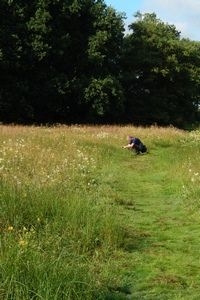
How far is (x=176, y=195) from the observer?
1240 centimetres

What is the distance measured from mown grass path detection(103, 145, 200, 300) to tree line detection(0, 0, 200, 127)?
25081 mm

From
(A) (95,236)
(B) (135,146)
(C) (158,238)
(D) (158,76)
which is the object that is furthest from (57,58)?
(A) (95,236)

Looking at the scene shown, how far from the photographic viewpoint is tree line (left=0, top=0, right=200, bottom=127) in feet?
130

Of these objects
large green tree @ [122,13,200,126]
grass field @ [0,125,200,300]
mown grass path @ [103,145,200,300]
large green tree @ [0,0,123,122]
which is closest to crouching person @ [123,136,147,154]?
mown grass path @ [103,145,200,300]

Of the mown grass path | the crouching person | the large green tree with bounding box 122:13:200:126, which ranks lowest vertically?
the crouching person

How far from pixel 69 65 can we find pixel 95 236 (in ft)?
122

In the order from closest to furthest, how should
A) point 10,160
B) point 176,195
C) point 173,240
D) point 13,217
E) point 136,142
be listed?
point 13,217
point 173,240
point 176,195
point 10,160
point 136,142

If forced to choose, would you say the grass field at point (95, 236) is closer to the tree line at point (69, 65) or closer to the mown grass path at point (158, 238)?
the mown grass path at point (158, 238)

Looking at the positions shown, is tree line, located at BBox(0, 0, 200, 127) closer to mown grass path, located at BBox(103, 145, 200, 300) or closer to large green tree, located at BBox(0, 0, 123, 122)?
large green tree, located at BBox(0, 0, 123, 122)

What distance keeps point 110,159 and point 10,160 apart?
5995 millimetres

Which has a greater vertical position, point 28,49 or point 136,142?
point 28,49

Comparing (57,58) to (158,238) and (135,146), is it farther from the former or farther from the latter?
(158,238)

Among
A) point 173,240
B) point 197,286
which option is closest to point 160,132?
point 173,240

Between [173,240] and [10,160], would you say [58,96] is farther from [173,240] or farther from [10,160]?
[173,240]
